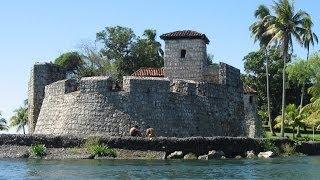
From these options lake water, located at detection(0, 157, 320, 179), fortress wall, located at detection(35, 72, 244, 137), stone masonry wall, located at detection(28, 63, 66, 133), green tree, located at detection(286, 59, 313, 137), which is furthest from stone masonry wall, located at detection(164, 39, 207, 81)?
lake water, located at detection(0, 157, 320, 179)

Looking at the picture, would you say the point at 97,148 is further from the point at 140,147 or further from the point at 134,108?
the point at 134,108

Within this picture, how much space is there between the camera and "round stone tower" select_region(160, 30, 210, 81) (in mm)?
41719

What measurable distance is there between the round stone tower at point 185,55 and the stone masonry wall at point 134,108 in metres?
4.74

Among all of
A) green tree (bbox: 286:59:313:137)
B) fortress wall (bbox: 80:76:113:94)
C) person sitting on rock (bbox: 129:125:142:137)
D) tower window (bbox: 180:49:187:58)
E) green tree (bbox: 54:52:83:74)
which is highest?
green tree (bbox: 54:52:83:74)

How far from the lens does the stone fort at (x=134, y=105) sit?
33750mm

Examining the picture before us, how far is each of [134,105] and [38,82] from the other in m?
7.56

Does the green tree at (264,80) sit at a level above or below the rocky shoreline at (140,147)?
above

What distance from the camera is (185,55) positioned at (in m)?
42.0

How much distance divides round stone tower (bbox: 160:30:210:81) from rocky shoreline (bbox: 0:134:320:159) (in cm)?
1296

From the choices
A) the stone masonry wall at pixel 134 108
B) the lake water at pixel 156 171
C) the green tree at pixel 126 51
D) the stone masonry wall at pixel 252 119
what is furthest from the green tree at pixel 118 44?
the lake water at pixel 156 171

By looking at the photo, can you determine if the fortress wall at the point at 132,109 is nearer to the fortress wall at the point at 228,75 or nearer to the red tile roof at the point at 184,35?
the fortress wall at the point at 228,75

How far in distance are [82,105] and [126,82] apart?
2700 millimetres

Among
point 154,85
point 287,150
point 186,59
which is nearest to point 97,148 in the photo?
point 154,85

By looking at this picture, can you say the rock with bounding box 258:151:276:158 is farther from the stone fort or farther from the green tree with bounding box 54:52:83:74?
the green tree with bounding box 54:52:83:74
